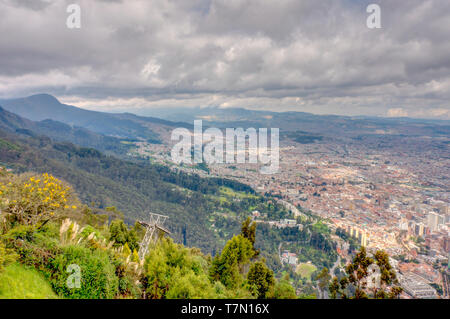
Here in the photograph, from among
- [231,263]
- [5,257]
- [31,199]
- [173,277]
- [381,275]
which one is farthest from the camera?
[231,263]

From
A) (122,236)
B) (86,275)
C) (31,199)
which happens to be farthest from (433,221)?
(31,199)

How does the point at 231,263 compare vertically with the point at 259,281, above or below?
above

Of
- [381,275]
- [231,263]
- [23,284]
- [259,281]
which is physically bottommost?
[259,281]

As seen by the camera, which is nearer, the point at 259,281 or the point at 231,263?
the point at 259,281

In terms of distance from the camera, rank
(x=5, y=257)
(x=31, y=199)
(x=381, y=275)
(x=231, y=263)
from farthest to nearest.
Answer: (x=231, y=263)
(x=381, y=275)
(x=31, y=199)
(x=5, y=257)

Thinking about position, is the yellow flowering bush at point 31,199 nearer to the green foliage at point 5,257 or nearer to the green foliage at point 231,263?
the green foliage at point 5,257

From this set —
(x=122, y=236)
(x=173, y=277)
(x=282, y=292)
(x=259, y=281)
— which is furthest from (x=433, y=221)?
(x=173, y=277)

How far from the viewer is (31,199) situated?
630 centimetres

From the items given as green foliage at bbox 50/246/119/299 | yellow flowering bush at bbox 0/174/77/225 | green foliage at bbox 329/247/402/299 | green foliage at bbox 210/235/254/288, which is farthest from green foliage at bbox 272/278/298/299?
yellow flowering bush at bbox 0/174/77/225

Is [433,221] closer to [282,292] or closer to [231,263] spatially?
[282,292]

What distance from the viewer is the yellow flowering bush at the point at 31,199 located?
6.09 metres

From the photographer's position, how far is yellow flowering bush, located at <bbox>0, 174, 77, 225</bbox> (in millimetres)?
6094
